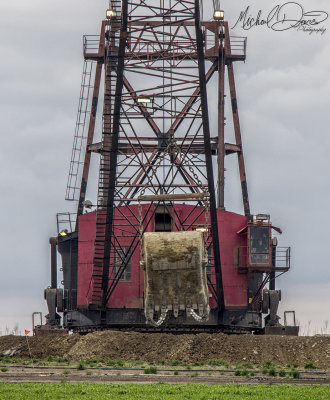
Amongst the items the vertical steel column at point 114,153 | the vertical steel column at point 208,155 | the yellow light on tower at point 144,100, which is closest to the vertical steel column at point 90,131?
the vertical steel column at point 114,153

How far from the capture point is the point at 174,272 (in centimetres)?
3462

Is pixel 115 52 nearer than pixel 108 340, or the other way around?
pixel 108 340

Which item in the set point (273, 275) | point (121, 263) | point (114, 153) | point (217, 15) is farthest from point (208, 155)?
point (273, 275)

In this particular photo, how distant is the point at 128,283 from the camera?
49.4 meters

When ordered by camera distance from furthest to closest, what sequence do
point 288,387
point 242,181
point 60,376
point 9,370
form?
point 242,181 < point 9,370 < point 60,376 < point 288,387

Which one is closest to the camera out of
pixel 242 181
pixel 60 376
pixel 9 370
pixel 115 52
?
pixel 60 376

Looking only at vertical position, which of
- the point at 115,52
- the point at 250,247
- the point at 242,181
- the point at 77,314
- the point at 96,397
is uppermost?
the point at 115,52

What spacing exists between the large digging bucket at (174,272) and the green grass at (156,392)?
467cm

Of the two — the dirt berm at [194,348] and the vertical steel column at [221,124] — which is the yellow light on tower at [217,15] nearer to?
the vertical steel column at [221,124]

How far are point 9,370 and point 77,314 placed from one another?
568 inches

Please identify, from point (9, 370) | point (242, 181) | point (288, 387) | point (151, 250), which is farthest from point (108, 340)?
point (242, 181)

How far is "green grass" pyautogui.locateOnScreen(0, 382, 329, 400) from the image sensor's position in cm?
2753

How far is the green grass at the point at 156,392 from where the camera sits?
2753 centimetres

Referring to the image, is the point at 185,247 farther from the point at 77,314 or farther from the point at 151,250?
the point at 77,314
